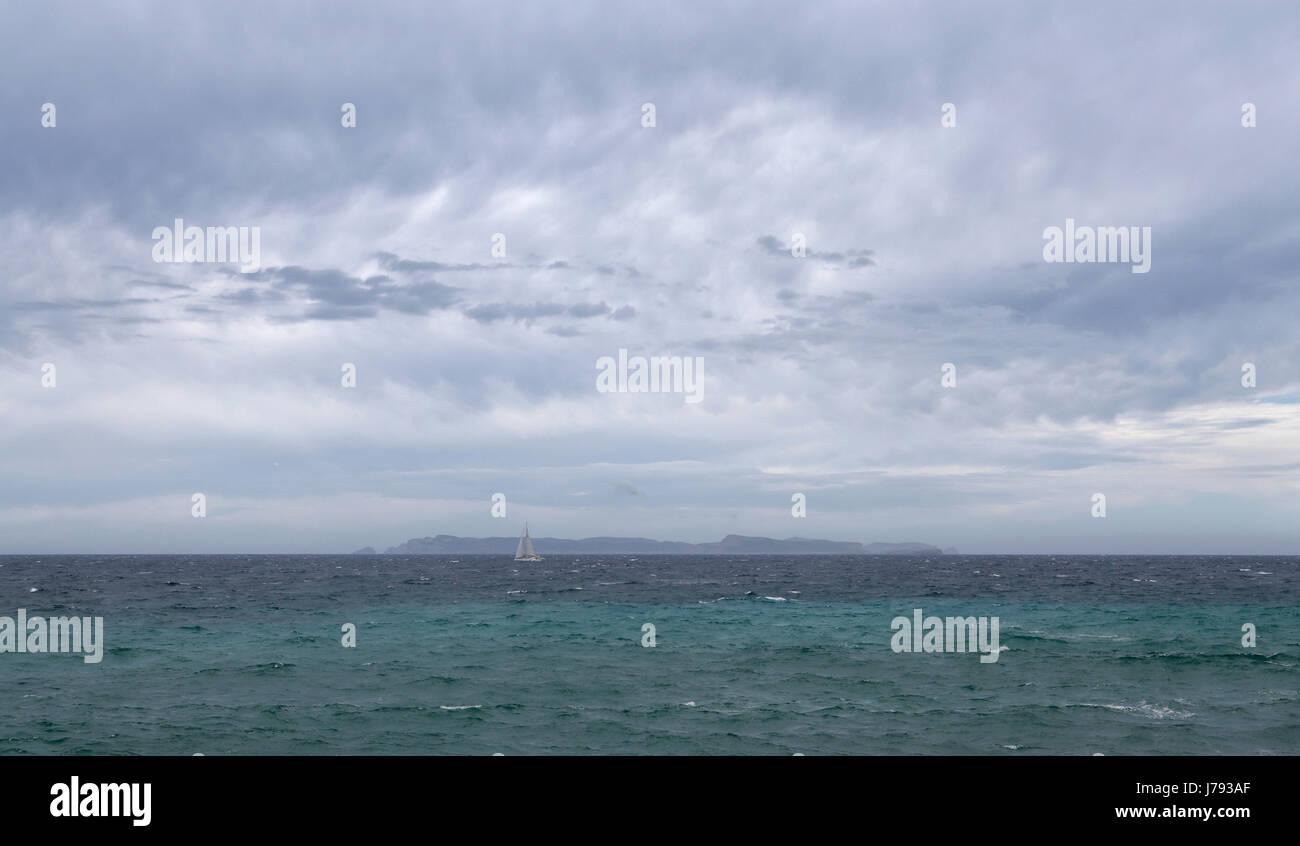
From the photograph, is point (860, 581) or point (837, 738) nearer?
point (837, 738)

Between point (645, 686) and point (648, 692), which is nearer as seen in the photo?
point (648, 692)

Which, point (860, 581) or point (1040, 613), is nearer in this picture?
point (1040, 613)

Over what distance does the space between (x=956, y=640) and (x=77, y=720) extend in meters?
36.9

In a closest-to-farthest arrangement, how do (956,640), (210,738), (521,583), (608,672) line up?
(210,738) < (608,672) < (956,640) < (521,583)

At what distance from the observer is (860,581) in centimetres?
10456
